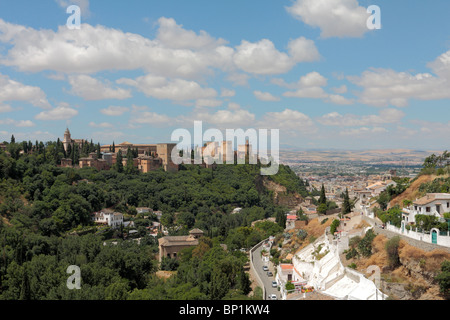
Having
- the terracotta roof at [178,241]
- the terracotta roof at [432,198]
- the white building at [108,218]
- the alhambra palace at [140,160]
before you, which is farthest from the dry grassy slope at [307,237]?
the alhambra palace at [140,160]

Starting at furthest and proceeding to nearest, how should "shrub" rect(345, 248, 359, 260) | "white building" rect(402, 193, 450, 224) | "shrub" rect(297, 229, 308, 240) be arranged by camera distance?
"shrub" rect(297, 229, 308, 240) → "shrub" rect(345, 248, 359, 260) → "white building" rect(402, 193, 450, 224)

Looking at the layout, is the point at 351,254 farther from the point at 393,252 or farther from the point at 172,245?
the point at 172,245

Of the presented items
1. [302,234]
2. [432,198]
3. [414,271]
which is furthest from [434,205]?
[302,234]

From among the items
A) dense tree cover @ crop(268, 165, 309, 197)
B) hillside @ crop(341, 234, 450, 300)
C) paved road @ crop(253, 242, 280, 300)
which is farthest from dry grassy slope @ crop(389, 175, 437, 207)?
dense tree cover @ crop(268, 165, 309, 197)

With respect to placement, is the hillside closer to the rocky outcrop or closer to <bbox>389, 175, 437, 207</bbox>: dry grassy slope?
<bbox>389, 175, 437, 207</bbox>: dry grassy slope

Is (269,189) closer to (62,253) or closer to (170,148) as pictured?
(170,148)
